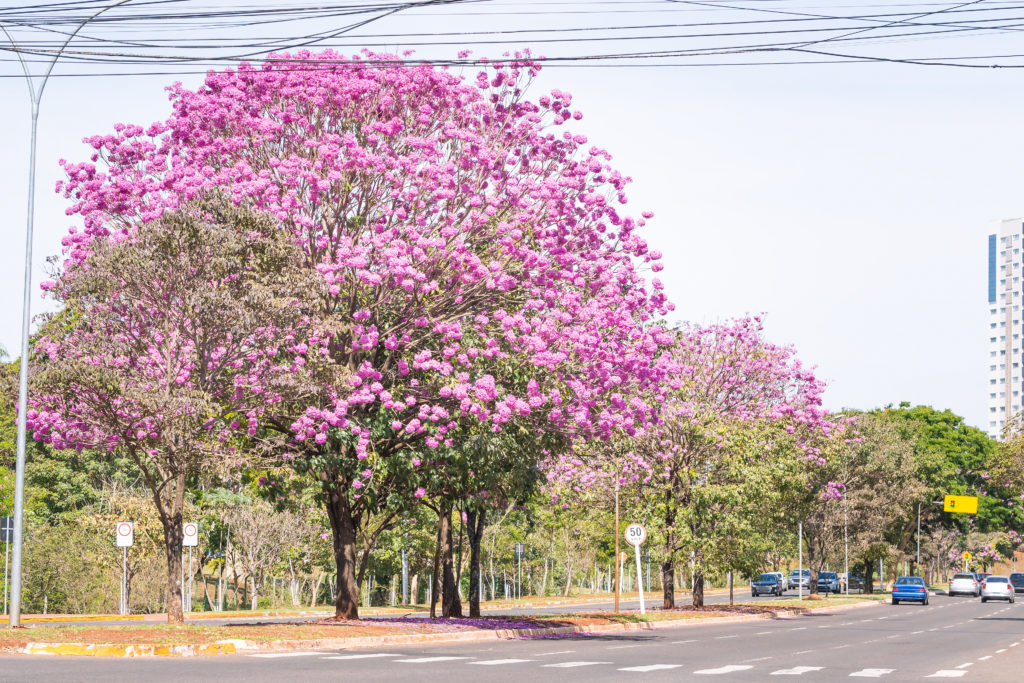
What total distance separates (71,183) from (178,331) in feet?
13.3

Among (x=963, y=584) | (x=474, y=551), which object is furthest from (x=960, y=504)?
(x=474, y=551)

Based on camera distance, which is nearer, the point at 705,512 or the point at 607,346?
the point at 607,346

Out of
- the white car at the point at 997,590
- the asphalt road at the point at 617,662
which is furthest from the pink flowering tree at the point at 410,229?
the white car at the point at 997,590

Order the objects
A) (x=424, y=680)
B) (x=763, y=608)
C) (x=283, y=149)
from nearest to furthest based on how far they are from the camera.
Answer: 1. (x=424, y=680)
2. (x=283, y=149)
3. (x=763, y=608)

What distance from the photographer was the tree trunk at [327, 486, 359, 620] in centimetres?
2650

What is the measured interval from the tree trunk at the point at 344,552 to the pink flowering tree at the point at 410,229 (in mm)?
1291

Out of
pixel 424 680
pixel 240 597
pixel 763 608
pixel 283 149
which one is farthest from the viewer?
pixel 240 597

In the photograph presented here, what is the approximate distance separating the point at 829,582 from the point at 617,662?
214ft

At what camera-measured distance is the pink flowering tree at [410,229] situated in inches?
904

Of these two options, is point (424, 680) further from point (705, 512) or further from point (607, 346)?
point (705, 512)

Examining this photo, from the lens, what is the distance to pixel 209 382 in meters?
22.9

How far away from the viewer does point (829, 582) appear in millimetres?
80812

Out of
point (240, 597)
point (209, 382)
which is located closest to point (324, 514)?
point (209, 382)

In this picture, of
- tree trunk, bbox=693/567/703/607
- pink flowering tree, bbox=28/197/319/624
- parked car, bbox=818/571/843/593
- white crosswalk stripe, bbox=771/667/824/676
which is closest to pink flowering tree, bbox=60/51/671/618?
pink flowering tree, bbox=28/197/319/624
